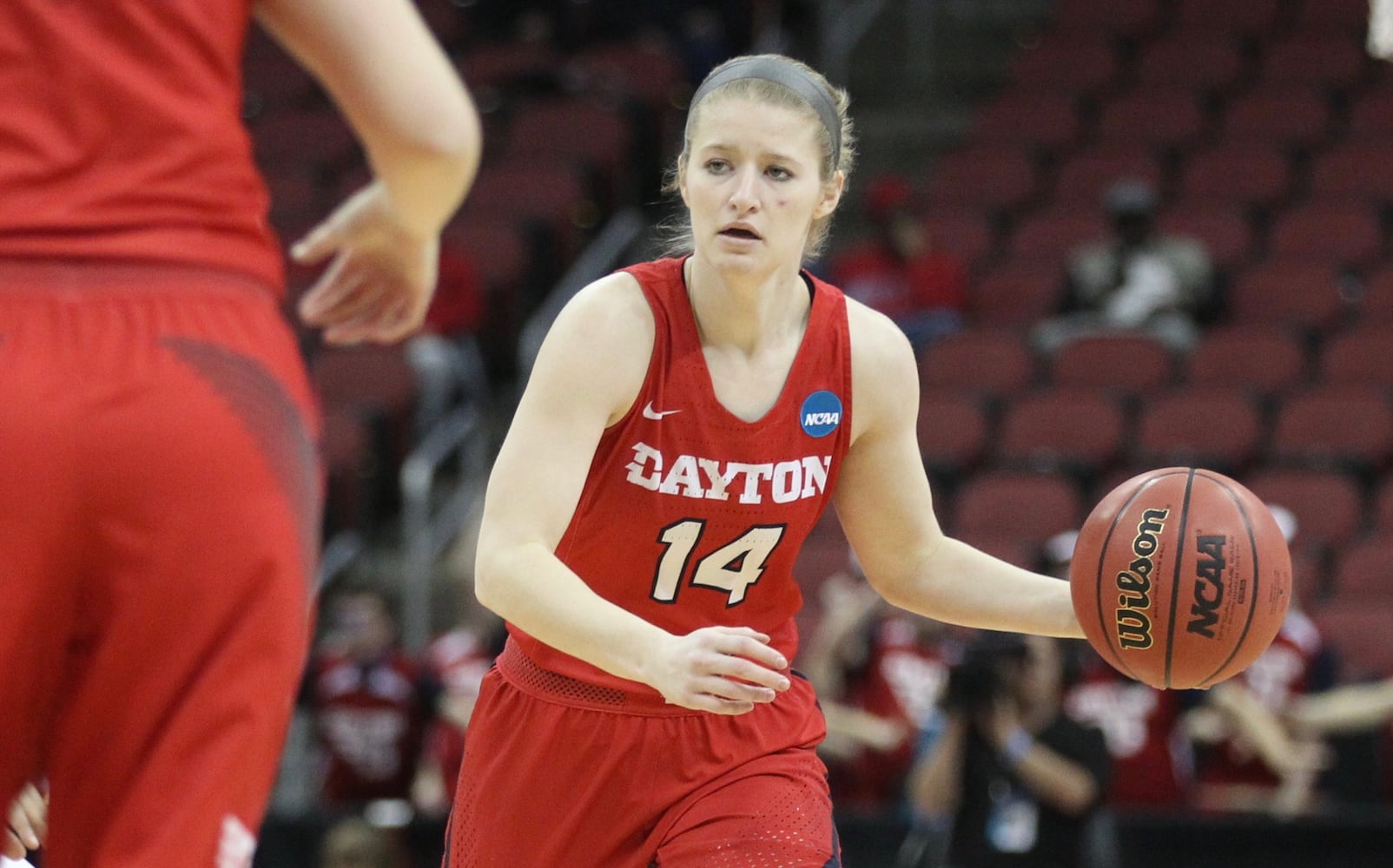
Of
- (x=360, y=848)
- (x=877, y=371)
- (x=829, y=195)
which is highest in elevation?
(x=829, y=195)

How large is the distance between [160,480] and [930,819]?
17.2ft

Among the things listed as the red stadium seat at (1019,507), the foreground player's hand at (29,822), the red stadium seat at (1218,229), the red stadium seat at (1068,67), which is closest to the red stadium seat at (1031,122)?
the red stadium seat at (1068,67)

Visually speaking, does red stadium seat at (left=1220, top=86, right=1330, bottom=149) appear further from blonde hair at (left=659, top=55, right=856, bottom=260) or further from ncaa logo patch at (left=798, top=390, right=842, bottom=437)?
ncaa logo patch at (left=798, top=390, right=842, bottom=437)

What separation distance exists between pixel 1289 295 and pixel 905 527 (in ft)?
22.5

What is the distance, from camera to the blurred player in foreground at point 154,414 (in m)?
1.83

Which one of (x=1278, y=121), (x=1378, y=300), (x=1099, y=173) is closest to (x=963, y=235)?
(x=1099, y=173)

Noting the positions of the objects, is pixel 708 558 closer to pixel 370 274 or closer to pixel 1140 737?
pixel 370 274

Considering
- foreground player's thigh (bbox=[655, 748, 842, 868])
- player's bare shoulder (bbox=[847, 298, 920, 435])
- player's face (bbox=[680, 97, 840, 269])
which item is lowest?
foreground player's thigh (bbox=[655, 748, 842, 868])

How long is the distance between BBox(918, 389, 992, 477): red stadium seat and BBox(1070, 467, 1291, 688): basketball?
554cm

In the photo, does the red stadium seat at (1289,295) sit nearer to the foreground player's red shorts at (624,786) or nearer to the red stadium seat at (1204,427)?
the red stadium seat at (1204,427)

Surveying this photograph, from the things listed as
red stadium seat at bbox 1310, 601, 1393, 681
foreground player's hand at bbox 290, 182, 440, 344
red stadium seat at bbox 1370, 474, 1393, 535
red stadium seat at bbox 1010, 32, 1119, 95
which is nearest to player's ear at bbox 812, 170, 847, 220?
foreground player's hand at bbox 290, 182, 440, 344

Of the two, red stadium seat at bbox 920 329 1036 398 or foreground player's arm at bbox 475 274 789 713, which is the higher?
red stadium seat at bbox 920 329 1036 398

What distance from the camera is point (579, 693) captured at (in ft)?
11.1

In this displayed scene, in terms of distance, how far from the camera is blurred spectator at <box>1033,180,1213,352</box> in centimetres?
976
